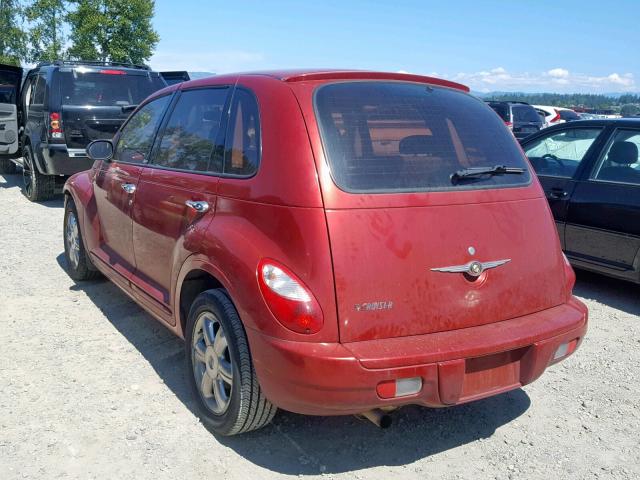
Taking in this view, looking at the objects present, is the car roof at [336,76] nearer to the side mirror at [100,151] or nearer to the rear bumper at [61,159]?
the side mirror at [100,151]

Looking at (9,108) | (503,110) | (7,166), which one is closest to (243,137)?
(9,108)

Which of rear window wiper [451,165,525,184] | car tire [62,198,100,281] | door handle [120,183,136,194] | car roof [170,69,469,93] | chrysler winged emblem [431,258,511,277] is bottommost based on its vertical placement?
car tire [62,198,100,281]

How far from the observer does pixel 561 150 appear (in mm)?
6176

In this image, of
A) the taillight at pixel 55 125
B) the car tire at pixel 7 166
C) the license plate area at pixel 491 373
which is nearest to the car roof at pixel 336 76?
the license plate area at pixel 491 373

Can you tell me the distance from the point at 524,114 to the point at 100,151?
1678 cm

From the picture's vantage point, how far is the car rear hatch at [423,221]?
2.60m

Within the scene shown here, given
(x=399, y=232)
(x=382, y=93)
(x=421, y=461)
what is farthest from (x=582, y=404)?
(x=382, y=93)

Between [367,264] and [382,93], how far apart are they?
0.95 metres

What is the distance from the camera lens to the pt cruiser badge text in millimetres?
2564

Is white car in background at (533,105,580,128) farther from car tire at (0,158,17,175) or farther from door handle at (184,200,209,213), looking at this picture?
door handle at (184,200,209,213)

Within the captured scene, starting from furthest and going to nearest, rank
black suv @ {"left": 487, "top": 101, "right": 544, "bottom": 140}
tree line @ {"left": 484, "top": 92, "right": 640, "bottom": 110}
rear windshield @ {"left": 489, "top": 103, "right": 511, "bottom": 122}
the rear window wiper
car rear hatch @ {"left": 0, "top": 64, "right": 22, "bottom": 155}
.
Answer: tree line @ {"left": 484, "top": 92, "right": 640, "bottom": 110}
black suv @ {"left": 487, "top": 101, "right": 544, "bottom": 140}
rear windshield @ {"left": 489, "top": 103, "right": 511, "bottom": 122}
car rear hatch @ {"left": 0, "top": 64, "right": 22, "bottom": 155}
the rear window wiper

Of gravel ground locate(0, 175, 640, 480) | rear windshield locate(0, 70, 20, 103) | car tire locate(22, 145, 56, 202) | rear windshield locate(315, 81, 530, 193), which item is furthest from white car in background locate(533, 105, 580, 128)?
rear windshield locate(315, 81, 530, 193)

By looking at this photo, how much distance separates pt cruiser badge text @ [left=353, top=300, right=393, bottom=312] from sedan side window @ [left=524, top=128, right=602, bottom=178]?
390cm

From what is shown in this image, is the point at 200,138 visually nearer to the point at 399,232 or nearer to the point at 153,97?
the point at 153,97
